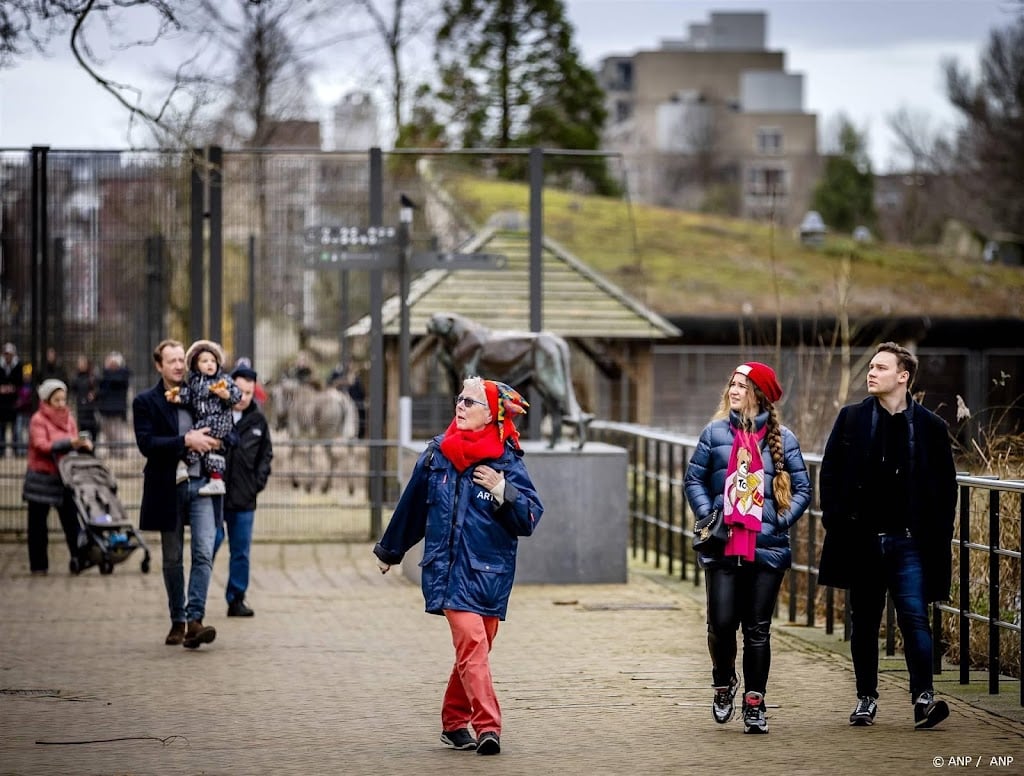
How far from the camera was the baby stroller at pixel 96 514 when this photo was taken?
15.4m

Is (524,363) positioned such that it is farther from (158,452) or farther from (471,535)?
(471,535)

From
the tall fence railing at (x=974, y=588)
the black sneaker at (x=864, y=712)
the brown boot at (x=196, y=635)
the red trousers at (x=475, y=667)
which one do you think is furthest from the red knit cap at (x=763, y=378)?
the brown boot at (x=196, y=635)

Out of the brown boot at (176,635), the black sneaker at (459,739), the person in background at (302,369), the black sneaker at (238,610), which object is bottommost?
the black sneaker at (238,610)

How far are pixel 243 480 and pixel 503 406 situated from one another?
5067mm

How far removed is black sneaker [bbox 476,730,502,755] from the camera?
7.94 m

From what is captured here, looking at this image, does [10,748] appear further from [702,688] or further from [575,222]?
[575,222]

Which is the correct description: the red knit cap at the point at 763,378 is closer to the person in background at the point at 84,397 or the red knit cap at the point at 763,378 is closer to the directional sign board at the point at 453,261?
the directional sign board at the point at 453,261

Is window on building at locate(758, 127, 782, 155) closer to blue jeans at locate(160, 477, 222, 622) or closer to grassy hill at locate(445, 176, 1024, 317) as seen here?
grassy hill at locate(445, 176, 1024, 317)

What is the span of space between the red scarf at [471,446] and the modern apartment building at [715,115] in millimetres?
87400

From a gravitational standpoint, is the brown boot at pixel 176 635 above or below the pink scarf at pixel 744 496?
below

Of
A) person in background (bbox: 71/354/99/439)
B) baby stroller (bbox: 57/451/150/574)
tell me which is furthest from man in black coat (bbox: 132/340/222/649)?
person in background (bbox: 71/354/99/439)

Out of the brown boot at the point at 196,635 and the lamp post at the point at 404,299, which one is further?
the lamp post at the point at 404,299

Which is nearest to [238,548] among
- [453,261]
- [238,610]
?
[238,610]

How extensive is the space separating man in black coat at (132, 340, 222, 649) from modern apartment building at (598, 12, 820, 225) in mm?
84330
